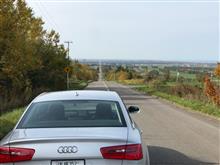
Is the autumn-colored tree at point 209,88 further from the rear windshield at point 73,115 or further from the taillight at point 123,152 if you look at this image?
the taillight at point 123,152

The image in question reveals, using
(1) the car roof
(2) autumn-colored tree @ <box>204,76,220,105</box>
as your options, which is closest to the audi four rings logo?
(1) the car roof

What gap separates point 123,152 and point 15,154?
1.16 m

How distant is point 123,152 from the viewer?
5469 millimetres

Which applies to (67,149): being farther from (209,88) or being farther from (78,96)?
(209,88)

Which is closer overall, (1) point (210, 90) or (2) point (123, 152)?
(2) point (123, 152)

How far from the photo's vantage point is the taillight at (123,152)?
5.41 meters

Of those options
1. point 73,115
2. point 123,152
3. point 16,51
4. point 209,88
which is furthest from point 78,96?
point 16,51

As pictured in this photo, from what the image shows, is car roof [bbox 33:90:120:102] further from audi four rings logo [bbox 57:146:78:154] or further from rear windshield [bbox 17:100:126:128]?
audi four rings logo [bbox 57:146:78:154]

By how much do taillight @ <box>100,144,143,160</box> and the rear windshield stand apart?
2.36 feet

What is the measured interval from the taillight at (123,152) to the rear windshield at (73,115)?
0.72 meters

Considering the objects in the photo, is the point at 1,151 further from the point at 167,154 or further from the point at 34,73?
the point at 34,73

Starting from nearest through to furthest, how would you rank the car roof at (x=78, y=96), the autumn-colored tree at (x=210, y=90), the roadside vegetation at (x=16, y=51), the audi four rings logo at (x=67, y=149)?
the audi four rings logo at (x=67, y=149)
the car roof at (x=78, y=96)
the autumn-colored tree at (x=210, y=90)
the roadside vegetation at (x=16, y=51)

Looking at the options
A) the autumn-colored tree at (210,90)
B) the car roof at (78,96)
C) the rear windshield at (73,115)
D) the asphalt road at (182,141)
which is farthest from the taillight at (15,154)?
the autumn-colored tree at (210,90)

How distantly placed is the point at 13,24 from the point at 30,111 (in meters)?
23.3
